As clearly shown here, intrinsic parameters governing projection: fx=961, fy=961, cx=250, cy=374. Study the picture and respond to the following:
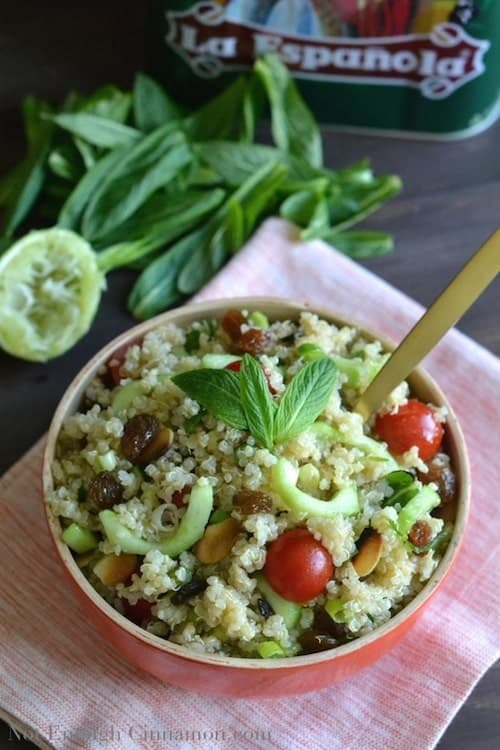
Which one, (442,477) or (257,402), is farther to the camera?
(442,477)

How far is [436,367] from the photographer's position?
4.85 ft

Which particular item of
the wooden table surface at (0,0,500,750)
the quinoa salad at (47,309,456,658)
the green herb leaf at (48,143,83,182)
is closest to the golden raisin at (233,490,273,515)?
the quinoa salad at (47,309,456,658)

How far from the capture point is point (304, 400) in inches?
43.2

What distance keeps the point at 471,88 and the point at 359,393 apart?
2.61 feet

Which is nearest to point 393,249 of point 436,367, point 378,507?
point 436,367

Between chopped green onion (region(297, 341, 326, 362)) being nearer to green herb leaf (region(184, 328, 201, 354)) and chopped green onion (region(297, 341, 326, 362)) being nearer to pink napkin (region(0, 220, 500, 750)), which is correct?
green herb leaf (region(184, 328, 201, 354))

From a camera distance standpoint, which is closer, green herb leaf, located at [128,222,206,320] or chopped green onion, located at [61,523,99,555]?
chopped green onion, located at [61,523,99,555]

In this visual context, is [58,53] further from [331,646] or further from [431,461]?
[331,646]

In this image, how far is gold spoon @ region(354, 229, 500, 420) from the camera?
1.06 m

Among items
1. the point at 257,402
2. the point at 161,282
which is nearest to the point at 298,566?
the point at 257,402

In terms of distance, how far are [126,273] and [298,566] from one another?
30.3 inches

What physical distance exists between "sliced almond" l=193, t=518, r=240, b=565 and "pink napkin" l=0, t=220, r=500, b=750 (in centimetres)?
23

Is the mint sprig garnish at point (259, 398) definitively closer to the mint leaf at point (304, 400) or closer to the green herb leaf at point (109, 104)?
the mint leaf at point (304, 400)

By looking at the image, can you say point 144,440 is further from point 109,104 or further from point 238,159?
point 109,104
